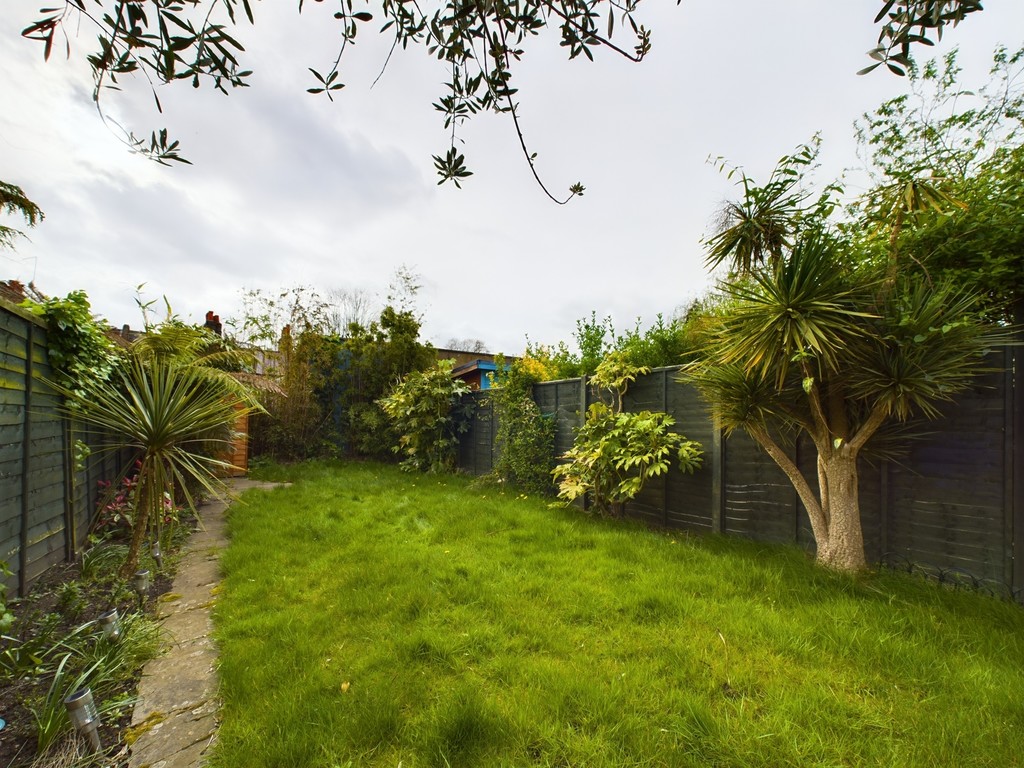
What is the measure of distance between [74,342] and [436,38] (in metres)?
3.18

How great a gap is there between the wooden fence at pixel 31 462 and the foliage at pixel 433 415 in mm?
4875

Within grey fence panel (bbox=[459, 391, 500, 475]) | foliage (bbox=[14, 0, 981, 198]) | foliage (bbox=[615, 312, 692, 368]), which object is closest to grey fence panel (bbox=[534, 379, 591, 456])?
foliage (bbox=[615, 312, 692, 368])

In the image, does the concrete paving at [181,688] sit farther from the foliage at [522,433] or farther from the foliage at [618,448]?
the foliage at [522,433]

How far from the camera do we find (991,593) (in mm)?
2402

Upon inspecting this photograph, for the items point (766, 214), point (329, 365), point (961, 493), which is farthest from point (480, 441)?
point (961, 493)

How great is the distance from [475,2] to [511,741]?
7.61 ft

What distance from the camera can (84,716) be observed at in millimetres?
1385

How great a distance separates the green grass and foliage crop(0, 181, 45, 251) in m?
4.57

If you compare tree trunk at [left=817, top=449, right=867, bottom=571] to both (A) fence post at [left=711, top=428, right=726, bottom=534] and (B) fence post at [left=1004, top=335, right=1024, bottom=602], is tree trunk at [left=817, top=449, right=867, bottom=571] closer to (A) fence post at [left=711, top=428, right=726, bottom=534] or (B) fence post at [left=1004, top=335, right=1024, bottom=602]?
(B) fence post at [left=1004, top=335, right=1024, bottom=602]

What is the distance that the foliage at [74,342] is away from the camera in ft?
8.80

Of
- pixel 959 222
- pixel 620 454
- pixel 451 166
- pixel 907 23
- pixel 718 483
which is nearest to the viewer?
pixel 907 23

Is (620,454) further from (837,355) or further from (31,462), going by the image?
(31,462)

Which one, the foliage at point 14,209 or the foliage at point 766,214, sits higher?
the foliage at point 14,209

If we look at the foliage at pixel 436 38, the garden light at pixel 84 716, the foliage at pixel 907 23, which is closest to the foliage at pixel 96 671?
the garden light at pixel 84 716
